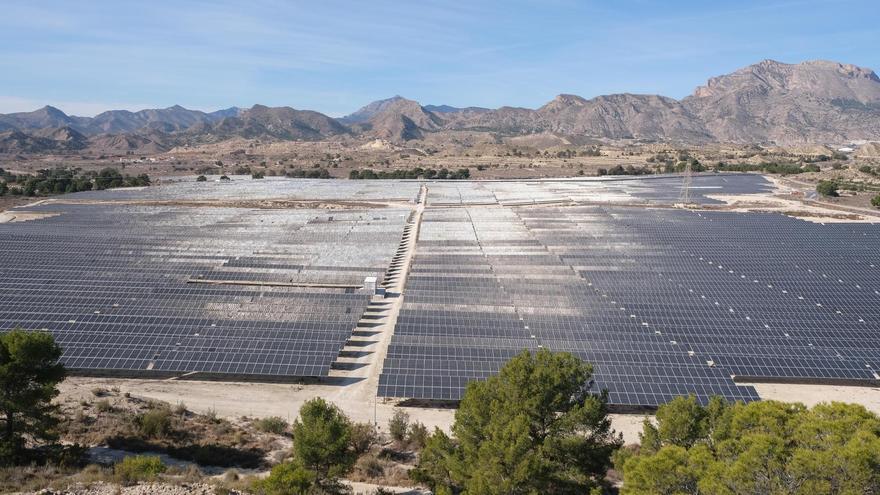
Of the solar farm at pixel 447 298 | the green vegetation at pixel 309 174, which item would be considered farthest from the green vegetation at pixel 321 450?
the green vegetation at pixel 309 174

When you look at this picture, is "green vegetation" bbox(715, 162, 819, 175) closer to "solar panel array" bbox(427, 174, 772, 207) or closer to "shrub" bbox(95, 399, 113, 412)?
"solar panel array" bbox(427, 174, 772, 207)

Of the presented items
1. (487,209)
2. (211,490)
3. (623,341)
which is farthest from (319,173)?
(211,490)

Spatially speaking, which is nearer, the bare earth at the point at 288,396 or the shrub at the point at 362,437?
the shrub at the point at 362,437

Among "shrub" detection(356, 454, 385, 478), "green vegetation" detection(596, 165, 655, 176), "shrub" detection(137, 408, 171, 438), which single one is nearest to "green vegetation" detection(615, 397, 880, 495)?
"shrub" detection(356, 454, 385, 478)

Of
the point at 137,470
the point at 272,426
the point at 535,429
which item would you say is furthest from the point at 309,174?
the point at 535,429

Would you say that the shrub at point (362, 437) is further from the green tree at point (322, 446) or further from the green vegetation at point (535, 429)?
the green vegetation at point (535, 429)

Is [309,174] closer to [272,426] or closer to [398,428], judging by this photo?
[272,426]

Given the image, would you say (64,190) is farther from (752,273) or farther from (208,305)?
(752,273)
